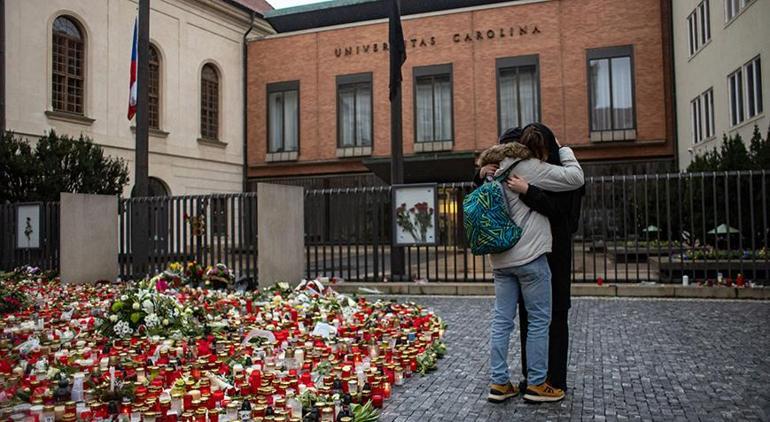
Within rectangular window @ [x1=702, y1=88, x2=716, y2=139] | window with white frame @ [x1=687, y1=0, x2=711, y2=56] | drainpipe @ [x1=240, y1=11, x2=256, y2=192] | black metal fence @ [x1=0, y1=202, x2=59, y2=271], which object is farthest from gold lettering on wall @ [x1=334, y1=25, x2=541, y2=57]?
black metal fence @ [x1=0, y1=202, x2=59, y2=271]

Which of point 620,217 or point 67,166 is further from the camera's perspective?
point 620,217

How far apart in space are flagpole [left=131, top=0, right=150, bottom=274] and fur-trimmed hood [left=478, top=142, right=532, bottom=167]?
37.4 feet

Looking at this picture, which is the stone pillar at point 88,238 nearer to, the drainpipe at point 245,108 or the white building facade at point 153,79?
the white building facade at point 153,79

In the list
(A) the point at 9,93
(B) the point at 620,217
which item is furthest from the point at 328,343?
(A) the point at 9,93

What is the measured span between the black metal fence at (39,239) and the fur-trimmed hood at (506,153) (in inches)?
529

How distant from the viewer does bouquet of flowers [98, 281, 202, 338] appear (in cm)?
682

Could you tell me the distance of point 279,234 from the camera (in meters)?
11.3

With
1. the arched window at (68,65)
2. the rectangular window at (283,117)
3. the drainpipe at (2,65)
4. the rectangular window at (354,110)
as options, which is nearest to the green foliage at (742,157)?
the rectangular window at (354,110)

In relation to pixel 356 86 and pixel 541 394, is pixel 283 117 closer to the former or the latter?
pixel 356 86

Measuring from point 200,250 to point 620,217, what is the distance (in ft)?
41.3

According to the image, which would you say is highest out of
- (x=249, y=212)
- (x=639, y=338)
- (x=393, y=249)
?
(x=249, y=212)

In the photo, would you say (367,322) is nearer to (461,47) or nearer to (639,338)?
(639,338)

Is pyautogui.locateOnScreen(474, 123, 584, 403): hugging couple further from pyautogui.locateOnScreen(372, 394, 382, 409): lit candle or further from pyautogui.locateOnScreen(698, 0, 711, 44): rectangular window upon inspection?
pyautogui.locateOnScreen(698, 0, 711, 44): rectangular window

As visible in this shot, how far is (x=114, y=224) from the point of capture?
14117 mm
